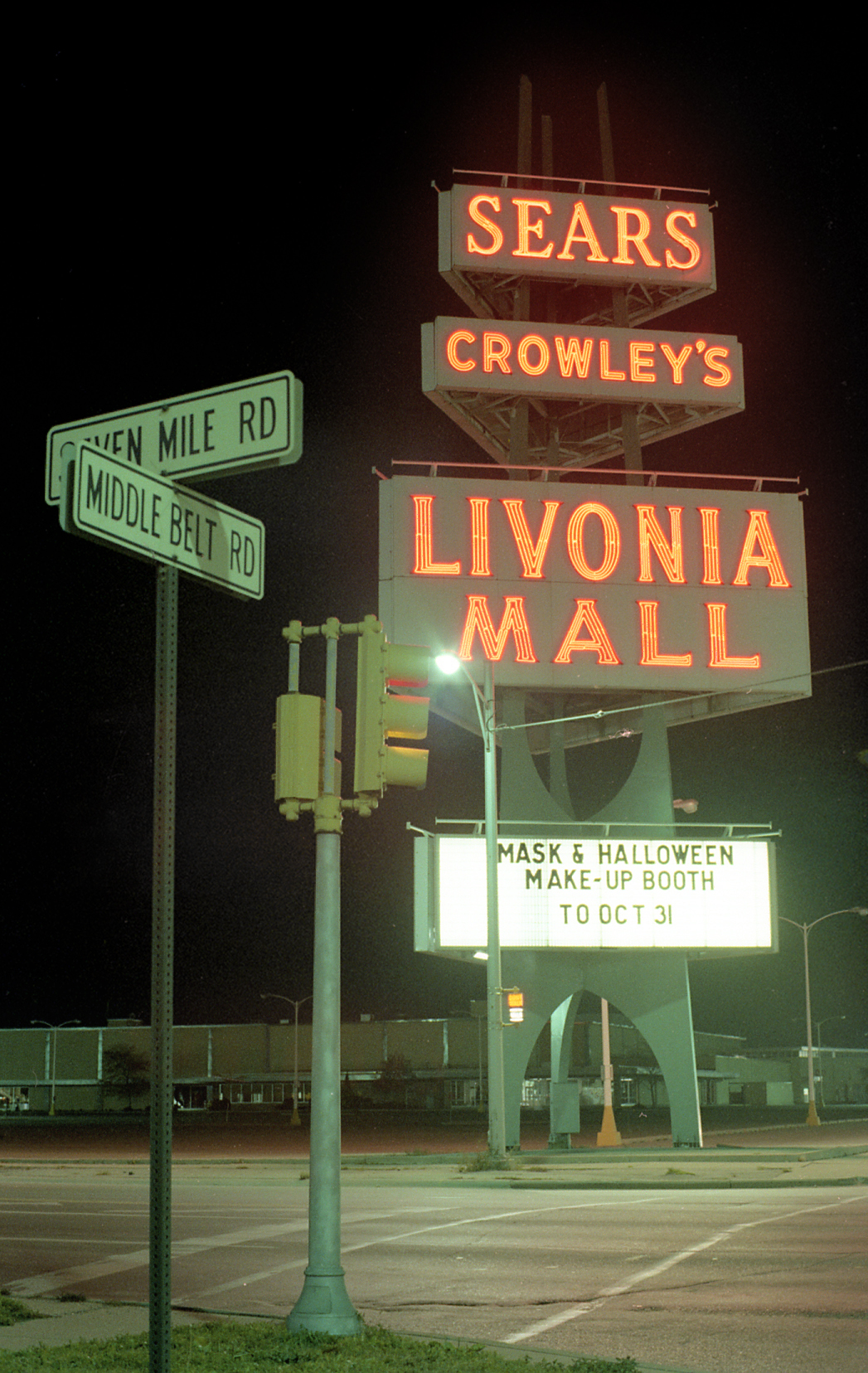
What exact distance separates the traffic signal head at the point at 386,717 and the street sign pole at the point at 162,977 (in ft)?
12.8

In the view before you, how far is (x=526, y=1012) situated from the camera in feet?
111

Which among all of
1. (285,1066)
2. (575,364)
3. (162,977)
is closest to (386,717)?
(162,977)

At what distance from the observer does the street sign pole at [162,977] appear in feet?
16.8

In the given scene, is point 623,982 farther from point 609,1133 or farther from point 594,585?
point 594,585

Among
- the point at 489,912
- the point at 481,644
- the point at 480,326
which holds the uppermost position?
the point at 480,326

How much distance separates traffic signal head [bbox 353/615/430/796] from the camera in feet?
31.9

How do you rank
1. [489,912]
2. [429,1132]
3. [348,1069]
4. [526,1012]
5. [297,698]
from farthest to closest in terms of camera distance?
1. [348,1069]
2. [429,1132]
3. [526,1012]
4. [489,912]
5. [297,698]

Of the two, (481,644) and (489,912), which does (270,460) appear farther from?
(481,644)

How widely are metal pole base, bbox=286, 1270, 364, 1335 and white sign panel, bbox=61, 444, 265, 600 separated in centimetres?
538

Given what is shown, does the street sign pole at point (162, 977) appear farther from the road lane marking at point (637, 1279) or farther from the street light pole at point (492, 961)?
the street light pole at point (492, 961)

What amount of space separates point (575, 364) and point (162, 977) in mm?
31807

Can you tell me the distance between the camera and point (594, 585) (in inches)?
1355

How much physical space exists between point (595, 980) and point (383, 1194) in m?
11.6

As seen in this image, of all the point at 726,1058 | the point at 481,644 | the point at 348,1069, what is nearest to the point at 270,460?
the point at 481,644
